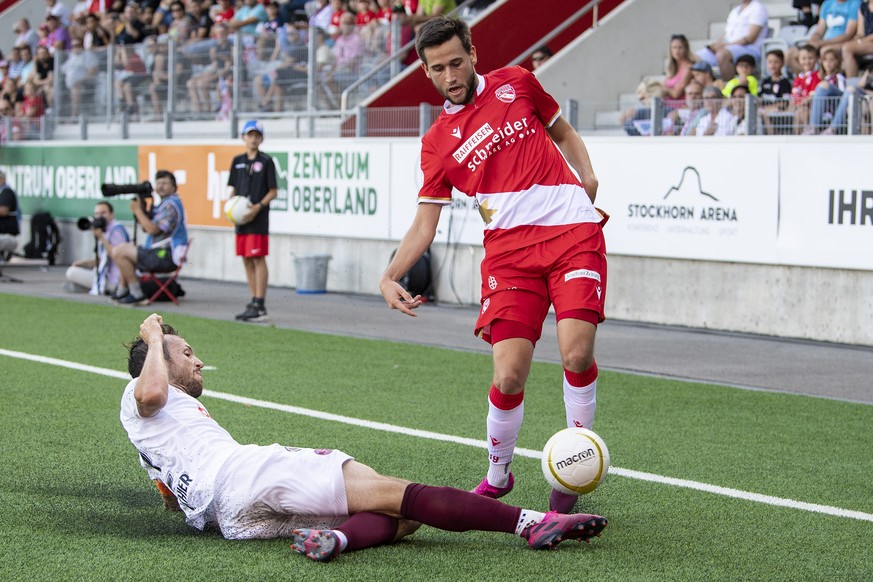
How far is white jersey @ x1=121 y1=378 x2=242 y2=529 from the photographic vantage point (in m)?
5.29

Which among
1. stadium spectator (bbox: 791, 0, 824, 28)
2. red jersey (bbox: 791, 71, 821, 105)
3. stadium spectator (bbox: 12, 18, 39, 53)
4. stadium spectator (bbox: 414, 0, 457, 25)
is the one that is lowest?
red jersey (bbox: 791, 71, 821, 105)

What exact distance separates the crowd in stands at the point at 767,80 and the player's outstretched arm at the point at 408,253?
7990 millimetres

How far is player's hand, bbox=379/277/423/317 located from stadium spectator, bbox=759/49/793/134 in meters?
8.57

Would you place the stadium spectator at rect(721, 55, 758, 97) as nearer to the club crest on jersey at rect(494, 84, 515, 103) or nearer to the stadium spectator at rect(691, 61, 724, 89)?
the stadium spectator at rect(691, 61, 724, 89)

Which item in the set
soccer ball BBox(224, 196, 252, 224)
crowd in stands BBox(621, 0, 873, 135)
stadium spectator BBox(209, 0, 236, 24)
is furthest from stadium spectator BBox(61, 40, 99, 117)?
crowd in stands BBox(621, 0, 873, 135)

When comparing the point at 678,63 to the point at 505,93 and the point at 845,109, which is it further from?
the point at 505,93

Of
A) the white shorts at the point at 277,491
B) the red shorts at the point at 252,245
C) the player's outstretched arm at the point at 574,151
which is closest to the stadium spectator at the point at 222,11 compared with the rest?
the red shorts at the point at 252,245

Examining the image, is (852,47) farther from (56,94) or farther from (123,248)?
(56,94)

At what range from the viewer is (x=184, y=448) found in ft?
17.6

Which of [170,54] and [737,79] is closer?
[737,79]

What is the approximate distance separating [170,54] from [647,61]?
25.9 ft

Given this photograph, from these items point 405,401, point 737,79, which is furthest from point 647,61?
point 405,401

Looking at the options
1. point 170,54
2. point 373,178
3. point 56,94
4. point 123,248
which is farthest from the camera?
point 56,94

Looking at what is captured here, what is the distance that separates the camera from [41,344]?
1212 cm
